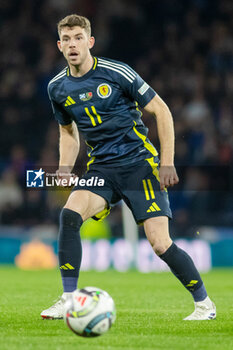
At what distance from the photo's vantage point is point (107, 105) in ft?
18.4

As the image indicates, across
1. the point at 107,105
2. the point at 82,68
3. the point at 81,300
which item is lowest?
the point at 81,300

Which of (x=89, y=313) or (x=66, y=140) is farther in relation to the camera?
(x=66, y=140)

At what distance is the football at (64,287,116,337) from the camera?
4389 mm

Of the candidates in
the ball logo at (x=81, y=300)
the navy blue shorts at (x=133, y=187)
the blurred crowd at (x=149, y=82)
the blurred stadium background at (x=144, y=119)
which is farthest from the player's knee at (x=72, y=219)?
the blurred crowd at (x=149, y=82)

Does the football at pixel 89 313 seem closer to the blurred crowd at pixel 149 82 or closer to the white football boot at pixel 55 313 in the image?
the white football boot at pixel 55 313

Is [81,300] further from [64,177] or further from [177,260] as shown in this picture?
[64,177]

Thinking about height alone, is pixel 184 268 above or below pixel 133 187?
below

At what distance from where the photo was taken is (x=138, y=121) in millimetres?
5801

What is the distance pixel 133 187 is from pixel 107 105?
2.00 feet

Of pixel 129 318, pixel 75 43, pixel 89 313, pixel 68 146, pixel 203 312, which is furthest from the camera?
pixel 68 146

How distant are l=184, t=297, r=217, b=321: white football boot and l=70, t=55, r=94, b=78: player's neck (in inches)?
72.2

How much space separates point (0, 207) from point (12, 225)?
36 cm

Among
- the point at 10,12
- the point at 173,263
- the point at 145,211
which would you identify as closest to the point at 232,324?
the point at 173,263

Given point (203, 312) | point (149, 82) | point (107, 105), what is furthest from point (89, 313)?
point (149, 82)
